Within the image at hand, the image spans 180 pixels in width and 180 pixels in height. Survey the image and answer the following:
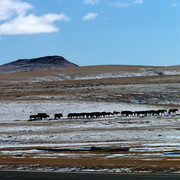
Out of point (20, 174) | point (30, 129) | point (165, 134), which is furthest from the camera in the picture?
point (30, 129)

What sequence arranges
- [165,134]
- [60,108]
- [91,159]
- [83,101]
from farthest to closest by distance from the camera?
[83,101], [60,108], [165,134], [91,159]

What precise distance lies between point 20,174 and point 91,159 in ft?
18.4

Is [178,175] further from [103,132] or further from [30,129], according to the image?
[30,129]

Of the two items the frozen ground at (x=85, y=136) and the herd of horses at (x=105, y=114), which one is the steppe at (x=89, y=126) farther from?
the herd of horses at (x=105, y=114)

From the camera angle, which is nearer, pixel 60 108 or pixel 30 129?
pixel 30 129

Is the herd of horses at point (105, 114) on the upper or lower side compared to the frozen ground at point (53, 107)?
lower

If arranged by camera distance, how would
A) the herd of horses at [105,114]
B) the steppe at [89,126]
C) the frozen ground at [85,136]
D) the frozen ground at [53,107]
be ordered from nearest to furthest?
the steppe at [89,126] → the frozen ground at [85,136] → the herd of horses at [105,114] → the frozen ground at [53,107]

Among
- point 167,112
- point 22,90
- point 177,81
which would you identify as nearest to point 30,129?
point 167,112

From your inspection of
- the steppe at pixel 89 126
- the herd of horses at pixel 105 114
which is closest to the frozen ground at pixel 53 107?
the steppe at pixel 89 126

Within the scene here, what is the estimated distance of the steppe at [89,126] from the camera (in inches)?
916

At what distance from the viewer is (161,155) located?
2494 cm

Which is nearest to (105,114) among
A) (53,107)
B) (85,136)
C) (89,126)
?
(89,126)

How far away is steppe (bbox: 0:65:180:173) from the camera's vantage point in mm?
23269

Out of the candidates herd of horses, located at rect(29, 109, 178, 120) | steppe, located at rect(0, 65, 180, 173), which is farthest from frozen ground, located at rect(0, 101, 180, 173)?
herd of horses, located at rect(29, 109, 178, 120)
